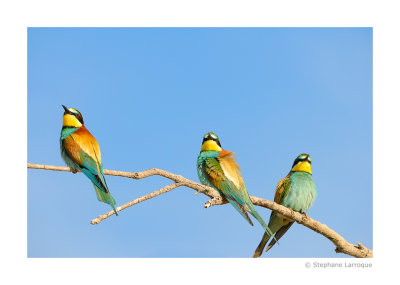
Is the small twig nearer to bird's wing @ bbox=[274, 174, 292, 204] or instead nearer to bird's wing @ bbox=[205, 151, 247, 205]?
bird's wing @ bbox=[205, 151, 247, 205]

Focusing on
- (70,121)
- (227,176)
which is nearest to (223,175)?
(227,176)

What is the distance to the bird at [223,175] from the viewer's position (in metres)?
4.01

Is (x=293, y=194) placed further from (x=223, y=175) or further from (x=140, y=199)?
(x=140, y=199)

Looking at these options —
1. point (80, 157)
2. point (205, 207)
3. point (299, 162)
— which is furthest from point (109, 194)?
point (299, 162)

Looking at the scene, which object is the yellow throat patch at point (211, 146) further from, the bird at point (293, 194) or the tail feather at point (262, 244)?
the tail feather at point (262, 244)

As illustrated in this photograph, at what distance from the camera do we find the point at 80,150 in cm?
422

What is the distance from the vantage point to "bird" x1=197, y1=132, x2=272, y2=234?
4008 millimetres

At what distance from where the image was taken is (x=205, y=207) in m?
3.33

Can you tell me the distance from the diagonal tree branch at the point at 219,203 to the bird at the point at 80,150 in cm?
26

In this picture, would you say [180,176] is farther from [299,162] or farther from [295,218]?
[299,162]

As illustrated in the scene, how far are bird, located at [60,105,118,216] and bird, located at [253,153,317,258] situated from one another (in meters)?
1.48

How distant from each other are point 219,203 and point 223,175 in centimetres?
67

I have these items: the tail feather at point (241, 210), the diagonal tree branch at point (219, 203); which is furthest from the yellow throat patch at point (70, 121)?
the tail feather at point (241, 210)

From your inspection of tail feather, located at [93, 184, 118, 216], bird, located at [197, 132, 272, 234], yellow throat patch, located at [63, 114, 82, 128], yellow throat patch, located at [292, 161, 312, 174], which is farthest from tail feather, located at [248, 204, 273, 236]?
yellow throat patch, located at [63, 114, 82, 128]
